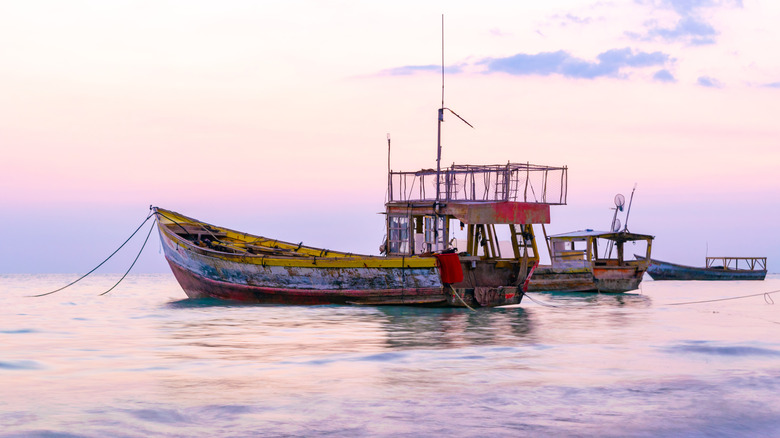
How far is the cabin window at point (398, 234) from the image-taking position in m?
26.9

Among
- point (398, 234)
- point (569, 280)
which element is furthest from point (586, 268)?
point (398, 234)

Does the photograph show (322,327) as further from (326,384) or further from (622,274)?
(622,274)

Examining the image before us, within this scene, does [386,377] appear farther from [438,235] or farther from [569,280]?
[569,280]

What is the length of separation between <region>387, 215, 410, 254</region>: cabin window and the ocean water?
3756mm

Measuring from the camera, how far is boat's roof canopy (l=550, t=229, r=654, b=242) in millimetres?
41656

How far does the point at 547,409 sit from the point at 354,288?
1486cm

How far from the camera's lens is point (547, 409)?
1059 cm

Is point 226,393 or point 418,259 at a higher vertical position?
point 418,259

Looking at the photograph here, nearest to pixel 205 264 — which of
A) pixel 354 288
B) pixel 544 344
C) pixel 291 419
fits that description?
pixel 354 288

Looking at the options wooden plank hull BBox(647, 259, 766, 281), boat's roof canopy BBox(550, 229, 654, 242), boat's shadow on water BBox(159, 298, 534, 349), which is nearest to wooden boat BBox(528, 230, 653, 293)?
boat's roof canopy BBox(550, 229, 654, 242)

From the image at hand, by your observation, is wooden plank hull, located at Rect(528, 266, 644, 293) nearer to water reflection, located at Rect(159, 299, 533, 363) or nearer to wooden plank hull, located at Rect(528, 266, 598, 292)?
wooden plank hull, located at Rect(528, 266, 598, 292)

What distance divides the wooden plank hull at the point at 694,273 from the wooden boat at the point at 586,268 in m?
25.7

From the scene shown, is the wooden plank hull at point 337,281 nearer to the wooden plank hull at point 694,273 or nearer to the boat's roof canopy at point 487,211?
the boat's roof canopy at point 487,211

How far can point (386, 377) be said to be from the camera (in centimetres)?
1325
